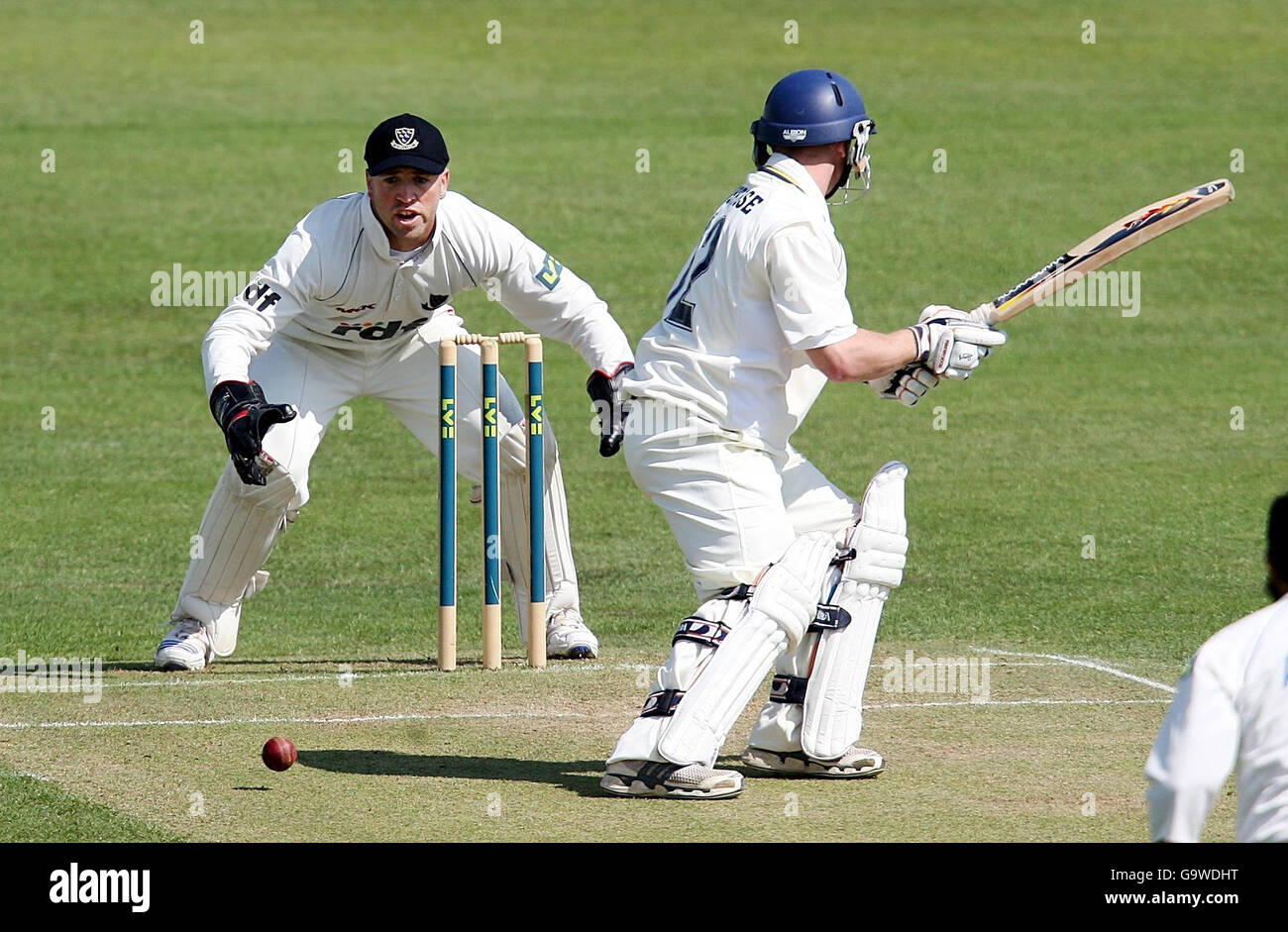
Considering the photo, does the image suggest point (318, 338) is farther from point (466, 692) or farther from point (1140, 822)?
point (1140, 822)

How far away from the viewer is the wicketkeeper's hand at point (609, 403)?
6.95 meters

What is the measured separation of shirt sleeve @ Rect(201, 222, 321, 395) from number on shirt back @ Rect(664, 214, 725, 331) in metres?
1.71

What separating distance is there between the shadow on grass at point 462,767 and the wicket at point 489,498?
44.4 inches

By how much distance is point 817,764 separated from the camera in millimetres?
5926

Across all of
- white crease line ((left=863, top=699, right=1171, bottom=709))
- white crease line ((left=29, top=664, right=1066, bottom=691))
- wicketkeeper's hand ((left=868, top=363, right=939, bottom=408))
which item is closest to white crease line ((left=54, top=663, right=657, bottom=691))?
white crease line ((left=29, top=664, right=1066, bottom=691))

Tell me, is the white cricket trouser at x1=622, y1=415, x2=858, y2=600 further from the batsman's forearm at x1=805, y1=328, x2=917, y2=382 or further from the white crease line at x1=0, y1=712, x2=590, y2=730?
the white crease line at x1=0, y1=712, x2=590, y2=730

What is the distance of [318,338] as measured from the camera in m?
7.67

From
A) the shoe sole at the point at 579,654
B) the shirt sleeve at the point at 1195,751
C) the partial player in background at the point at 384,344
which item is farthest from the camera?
the shoe sole at the point at 579,654

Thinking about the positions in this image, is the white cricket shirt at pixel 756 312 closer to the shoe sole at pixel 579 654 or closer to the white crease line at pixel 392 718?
the white crease line at pixel 392 718

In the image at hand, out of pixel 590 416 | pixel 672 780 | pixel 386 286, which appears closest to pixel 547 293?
pixel 386 286

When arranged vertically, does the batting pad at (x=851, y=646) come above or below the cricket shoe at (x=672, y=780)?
above

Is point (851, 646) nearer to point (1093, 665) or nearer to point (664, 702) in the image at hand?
point (664, 702)

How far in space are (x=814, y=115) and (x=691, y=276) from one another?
62 centimetres

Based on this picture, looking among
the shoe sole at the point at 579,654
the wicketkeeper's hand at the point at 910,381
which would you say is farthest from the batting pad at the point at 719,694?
the shoe sole at the point at 579,654
